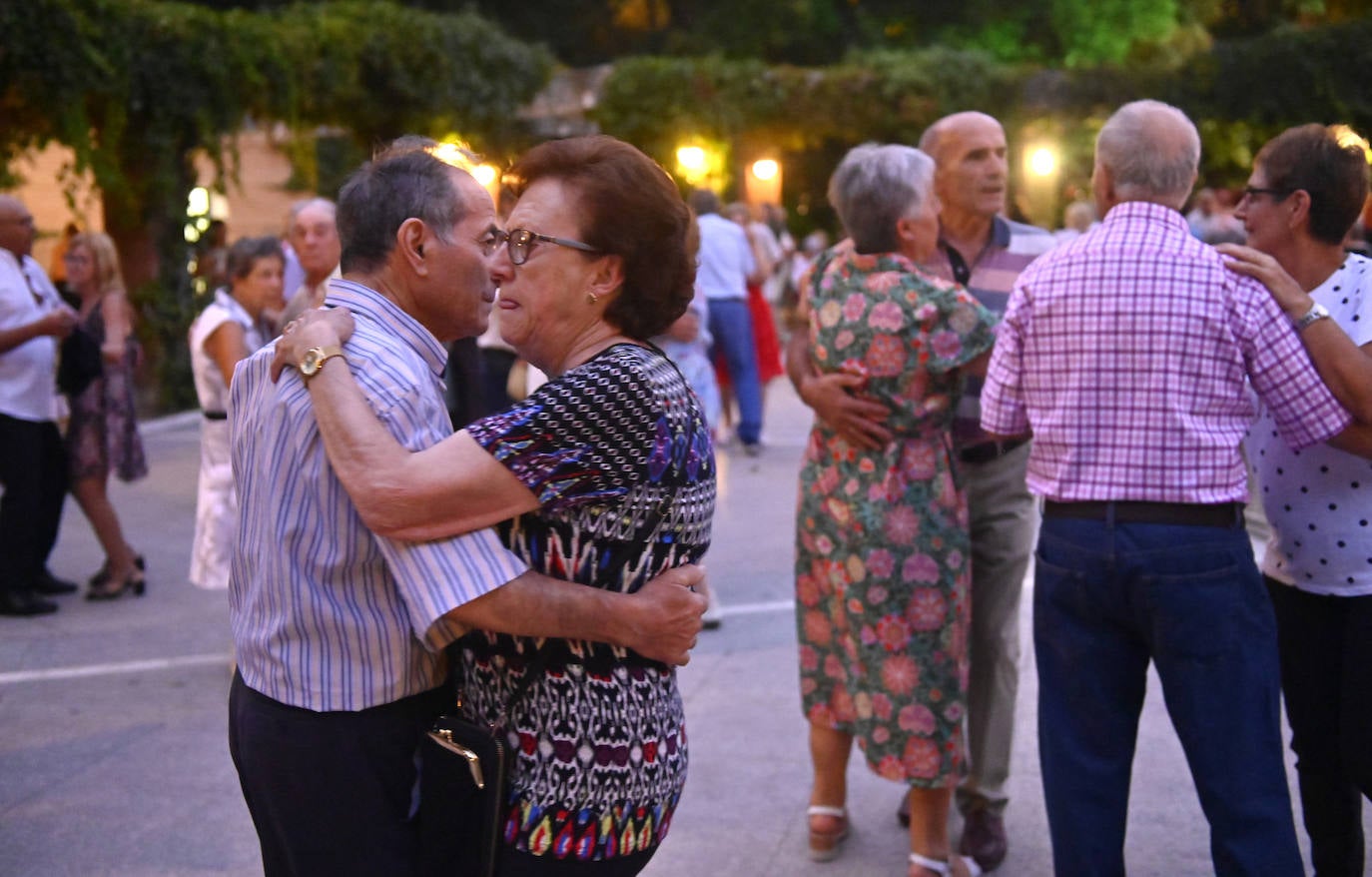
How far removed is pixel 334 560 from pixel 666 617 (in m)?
0.50

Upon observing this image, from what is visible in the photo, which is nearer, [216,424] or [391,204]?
[391,204]

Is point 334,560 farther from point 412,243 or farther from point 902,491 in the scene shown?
point 902,491

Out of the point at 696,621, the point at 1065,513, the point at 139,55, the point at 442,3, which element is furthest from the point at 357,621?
the point at 442,3

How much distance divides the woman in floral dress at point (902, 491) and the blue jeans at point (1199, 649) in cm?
64

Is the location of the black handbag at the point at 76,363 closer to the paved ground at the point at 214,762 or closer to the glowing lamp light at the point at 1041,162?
the paved ground at the point at 214,762

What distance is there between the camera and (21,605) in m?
6.75

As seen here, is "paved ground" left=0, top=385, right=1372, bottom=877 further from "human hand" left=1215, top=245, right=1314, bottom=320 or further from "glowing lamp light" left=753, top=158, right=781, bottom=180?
"glowing lamp light" left=753, top=158, right=781, bottom=180

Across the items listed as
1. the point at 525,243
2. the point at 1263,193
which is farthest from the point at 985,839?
the point at 525,243

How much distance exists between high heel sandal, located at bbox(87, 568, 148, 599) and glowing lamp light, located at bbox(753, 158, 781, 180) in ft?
52.0

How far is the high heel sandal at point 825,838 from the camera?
3.96 metres

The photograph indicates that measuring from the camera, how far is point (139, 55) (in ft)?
42.3

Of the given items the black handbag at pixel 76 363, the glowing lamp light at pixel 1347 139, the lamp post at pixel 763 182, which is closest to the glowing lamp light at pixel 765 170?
the lamp post at pixel 763 182

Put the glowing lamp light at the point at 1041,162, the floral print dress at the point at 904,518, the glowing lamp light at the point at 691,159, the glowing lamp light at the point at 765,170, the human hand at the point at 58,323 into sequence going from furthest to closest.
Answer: the glowing lamp light at the point at 765,170, the glowing lamp light at the point at 1041,162, the glowing lamp light at the point at 691,159, the human hand at the point at 58,323, the floral print dress at the point at 904,518

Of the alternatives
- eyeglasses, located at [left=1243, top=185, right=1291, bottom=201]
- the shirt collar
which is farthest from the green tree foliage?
eyeglasses, located at [left=1243, top=185, right=1291, bottom=201]
